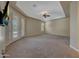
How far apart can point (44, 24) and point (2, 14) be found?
16.5 m

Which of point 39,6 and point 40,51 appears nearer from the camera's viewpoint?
point 40,51

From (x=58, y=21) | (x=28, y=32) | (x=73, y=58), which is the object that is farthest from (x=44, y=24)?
(x=73, y=58)

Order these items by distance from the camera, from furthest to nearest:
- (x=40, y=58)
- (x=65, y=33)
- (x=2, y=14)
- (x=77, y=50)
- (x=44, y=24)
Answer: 1. (x=44, y=24)
2. (x=65, y=33)
3. (x=77, y=50)
4. (x=40, y=58)
5. (x=2, y=14)

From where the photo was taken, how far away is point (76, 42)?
5.14 metres

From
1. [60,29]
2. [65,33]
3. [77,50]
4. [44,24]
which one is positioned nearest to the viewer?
[77,50]

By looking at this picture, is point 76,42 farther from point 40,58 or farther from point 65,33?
point 65,33

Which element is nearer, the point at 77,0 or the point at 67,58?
the point at 67,58

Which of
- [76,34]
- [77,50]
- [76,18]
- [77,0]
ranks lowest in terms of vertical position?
[77,50]

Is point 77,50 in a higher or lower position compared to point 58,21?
lower

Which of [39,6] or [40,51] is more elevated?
[39,6]

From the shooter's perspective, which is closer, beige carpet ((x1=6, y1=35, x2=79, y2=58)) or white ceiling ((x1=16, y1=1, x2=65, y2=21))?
beige carpet ((x1=6, y1=35, x2=79, y2=58))

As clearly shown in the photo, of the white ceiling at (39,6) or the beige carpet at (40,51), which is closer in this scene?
the beige carpet at (40,51)

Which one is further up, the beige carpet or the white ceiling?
the white ceiling

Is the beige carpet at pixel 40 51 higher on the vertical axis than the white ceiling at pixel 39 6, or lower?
lower
